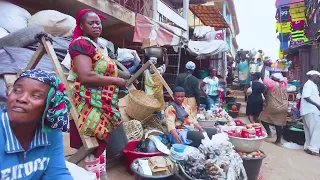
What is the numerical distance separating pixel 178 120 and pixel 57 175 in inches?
103

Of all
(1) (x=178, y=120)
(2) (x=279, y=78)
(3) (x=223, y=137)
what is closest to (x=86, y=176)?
(3) (x=223, y=137)

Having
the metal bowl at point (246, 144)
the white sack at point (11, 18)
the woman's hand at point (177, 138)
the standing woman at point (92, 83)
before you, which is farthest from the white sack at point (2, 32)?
the metal bowl at point (246, 144)

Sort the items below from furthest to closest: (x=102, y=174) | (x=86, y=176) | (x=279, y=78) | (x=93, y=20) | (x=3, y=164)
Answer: (x=279, y=78), (x=102, y=174), (x=93, y=20), (x=86, y=176), (x=3, y=164)

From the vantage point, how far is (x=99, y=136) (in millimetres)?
1962

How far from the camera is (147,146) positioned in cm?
350

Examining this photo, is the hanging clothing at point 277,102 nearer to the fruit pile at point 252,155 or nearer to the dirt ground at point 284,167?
the dirt ground at point 284,167

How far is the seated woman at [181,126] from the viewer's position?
3.48m

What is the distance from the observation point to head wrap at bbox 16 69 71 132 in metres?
1.14

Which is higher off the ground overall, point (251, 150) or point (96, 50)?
point (96, 50)

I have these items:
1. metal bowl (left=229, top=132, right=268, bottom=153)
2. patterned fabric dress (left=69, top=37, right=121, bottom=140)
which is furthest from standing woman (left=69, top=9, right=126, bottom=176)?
metal bowl (left=229, top=132, right=268, bottom=153)

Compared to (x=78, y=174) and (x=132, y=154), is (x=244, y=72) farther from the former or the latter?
(x=78, y=174)

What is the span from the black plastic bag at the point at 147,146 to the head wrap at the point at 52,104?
7.73 ft

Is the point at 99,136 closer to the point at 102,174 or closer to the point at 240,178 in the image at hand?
the point at 102,174

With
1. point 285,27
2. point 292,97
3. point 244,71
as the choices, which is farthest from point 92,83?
point 285,27
